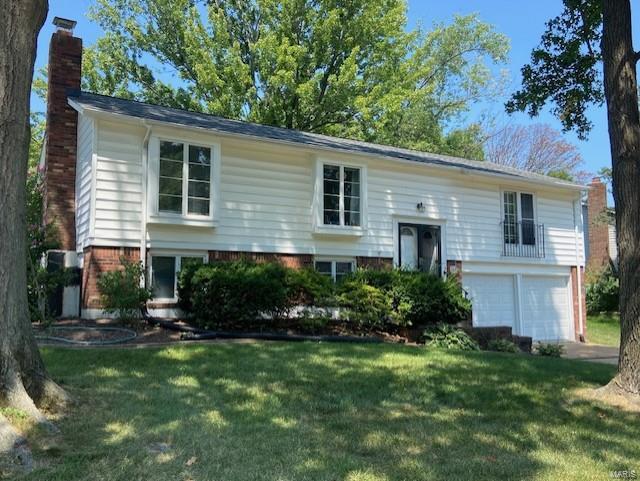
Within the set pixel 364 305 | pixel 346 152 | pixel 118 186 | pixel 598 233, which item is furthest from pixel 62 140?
pixel 598 233

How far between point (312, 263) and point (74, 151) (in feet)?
20.4

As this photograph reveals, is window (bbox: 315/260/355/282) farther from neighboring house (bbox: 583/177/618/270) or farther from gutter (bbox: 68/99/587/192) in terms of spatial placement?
neighboring house (bbox: 583/177/618/270)

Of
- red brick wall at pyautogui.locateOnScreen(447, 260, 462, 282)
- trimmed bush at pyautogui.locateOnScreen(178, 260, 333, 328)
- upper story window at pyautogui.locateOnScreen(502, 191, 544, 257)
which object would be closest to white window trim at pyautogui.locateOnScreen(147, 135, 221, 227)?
trimmed bush at pyautogui.locateOnScreen(178, 260, 333, 328)

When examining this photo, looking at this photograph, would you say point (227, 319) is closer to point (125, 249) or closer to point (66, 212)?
point (125, 249)

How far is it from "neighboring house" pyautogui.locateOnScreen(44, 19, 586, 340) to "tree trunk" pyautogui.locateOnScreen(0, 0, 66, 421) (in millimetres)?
6768

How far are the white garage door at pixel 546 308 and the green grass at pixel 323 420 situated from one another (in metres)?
10.4

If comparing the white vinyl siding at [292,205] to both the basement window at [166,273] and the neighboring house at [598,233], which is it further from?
the neighboring house at [598,233]

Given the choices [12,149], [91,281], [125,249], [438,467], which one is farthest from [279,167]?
[438,467]

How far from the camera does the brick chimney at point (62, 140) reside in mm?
12734

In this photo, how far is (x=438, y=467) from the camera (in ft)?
13.5

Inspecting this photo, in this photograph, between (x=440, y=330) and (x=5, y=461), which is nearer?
(x=5, y=461)

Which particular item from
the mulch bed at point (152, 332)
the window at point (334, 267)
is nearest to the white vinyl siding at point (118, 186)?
the mulch bed at point (152, 332)

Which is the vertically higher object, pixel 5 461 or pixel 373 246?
pixel 373 246

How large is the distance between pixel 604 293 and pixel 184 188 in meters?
20.1
